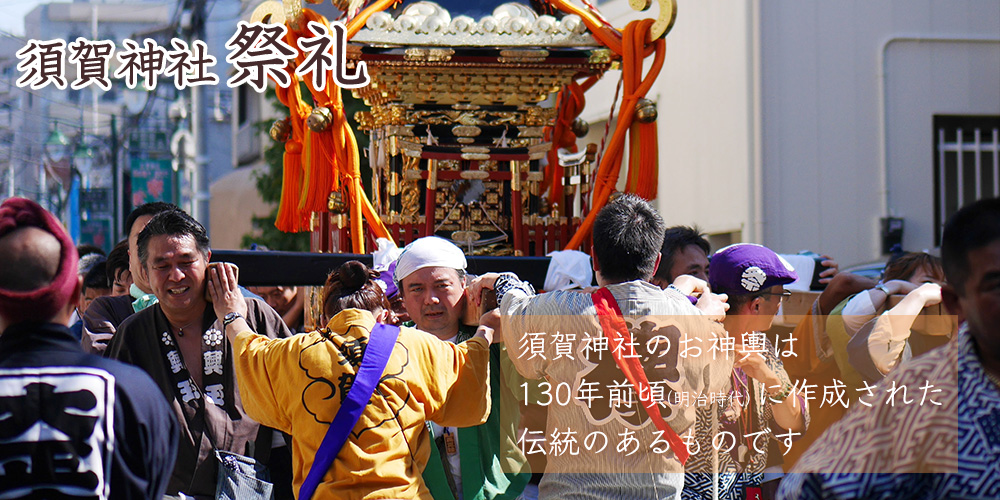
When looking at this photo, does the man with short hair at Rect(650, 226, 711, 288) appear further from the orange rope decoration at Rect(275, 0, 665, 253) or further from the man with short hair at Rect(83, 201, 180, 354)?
the man with short hair at Rect(83, 201, 180, 354)

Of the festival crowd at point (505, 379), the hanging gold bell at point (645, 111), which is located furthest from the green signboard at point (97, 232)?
the festival crowd at point (505, 379)

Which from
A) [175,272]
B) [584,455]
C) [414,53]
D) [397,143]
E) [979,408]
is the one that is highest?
[414,53]

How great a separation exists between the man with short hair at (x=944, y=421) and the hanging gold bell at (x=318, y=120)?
13.2ft

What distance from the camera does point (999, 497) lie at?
1666 millimetres

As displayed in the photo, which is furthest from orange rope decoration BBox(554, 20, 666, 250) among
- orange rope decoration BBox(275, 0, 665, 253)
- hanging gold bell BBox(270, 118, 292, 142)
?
hanging gold bell BBox(270, 118, 292, 142)

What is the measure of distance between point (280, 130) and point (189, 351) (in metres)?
2.98

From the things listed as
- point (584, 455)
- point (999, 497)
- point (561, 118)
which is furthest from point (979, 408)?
point (561, 118)

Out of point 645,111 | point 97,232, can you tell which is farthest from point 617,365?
point 97,232

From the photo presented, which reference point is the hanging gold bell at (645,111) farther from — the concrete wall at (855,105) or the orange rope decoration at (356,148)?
the concrete wall at (855,105)

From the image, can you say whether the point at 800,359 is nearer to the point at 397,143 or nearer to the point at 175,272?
the point at 175,272

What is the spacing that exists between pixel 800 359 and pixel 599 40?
2543 mm

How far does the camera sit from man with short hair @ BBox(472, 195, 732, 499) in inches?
109

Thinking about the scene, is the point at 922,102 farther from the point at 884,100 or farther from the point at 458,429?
the point at 458,429

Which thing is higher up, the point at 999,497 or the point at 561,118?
the point at 561,118
